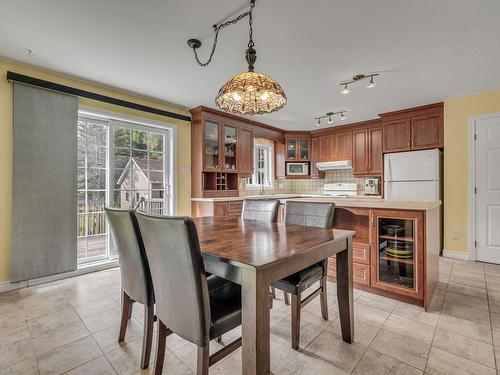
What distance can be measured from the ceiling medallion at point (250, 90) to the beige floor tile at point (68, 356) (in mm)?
1921

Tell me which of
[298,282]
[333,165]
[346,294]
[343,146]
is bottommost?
[346,294]

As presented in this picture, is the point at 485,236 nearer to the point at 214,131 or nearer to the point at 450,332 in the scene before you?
the point at 450,332

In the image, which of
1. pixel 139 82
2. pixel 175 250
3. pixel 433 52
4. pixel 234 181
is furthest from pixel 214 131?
pixel 175 250

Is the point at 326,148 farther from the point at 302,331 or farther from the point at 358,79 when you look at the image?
the point at 302,331

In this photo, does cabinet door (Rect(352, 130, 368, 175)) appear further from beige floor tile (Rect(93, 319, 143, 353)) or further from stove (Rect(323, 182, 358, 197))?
beige floor tile (Rect(93, 319, 143, 353))

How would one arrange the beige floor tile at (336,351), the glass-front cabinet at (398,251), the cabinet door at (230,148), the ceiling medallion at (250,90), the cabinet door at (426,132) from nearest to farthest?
the beige floor tile at (336,351) → the ceiling medallion at (250,90) → the glass-front cabinet at (398,251) → the cabinet door at (426,132) → the cabinet door at (230,148)

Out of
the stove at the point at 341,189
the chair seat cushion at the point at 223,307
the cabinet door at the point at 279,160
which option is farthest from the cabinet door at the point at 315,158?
the chair seat cushion at the point at 223,307

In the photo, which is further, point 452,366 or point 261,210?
point 261,210

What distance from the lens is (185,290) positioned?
3.57 ft

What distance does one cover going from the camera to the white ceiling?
1805 millimetres

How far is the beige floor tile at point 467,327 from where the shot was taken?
176 cm

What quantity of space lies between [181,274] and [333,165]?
15.8ft

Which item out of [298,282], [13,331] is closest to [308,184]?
[298,282]

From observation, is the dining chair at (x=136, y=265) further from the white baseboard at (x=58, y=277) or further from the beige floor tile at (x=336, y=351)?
the white baseboard at (x=58, y=277)
